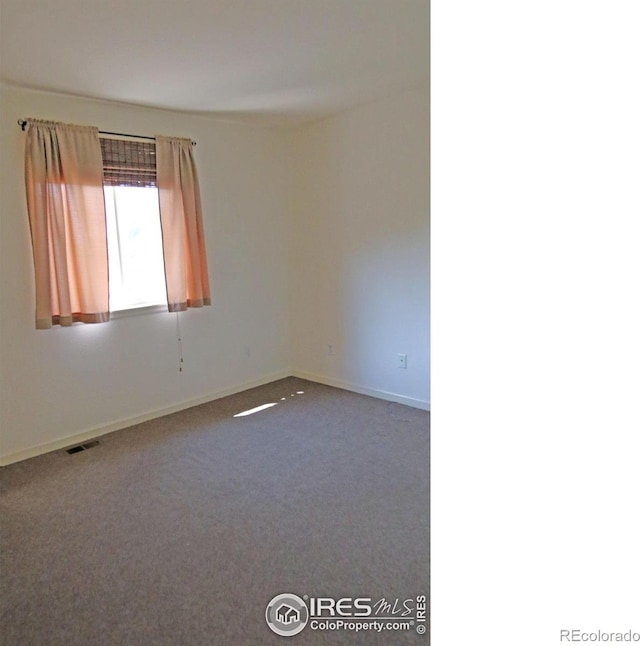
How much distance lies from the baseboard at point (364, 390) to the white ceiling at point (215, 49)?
245 centimetres

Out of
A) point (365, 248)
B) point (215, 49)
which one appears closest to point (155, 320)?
point (365, 248)

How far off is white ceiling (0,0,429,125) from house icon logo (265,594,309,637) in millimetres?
2528

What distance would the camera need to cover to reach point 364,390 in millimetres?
4586

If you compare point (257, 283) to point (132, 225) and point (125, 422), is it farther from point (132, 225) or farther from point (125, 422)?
point (125, 422)

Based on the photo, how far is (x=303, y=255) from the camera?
4.99 m

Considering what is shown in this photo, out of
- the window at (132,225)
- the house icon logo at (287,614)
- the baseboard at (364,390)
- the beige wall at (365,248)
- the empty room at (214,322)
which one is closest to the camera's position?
the house icon logo at (287,614)

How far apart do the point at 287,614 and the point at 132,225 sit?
3107 millimetres

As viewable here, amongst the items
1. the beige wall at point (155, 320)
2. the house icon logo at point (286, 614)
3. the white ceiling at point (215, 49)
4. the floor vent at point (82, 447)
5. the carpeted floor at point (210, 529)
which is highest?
the white ceiling at point (215, 49)

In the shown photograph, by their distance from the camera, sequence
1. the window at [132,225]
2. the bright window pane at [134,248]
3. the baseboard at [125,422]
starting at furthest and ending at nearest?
1. the bright window pane at [134,248]
2. the window at [132,225]
3. the baseboard at [125,422]

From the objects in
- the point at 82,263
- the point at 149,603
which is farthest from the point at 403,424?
the point at 82,263

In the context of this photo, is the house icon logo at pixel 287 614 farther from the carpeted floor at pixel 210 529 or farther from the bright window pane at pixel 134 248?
the bright window pane at pixel 134 248

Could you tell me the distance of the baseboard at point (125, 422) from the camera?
3.44 m

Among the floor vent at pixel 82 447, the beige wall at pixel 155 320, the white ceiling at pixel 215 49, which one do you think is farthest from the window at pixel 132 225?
the floor vent at pixel 82 447

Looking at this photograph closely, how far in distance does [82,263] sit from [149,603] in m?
2.38
